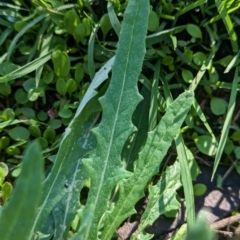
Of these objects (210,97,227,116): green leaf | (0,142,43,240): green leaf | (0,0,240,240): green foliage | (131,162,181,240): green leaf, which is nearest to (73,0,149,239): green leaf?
(0,0,240,240): green foliage

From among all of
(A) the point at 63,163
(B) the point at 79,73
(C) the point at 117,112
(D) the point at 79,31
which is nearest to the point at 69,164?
(A) the point at 63,163

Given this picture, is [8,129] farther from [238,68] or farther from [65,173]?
[238,68]

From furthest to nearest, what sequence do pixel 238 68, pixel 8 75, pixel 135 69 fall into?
pixel 238 68, pixel 8 75, pixel 135 69

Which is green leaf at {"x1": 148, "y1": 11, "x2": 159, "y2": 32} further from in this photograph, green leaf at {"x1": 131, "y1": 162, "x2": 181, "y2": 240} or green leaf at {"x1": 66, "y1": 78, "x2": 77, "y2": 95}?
green leaf at {"x1": 131, "y1": 162, "x2": 181, "y2": 240}

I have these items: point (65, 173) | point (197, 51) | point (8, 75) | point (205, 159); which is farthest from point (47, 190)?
point (197, 51)

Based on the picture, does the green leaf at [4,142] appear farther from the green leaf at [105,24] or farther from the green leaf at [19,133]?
the green leaf at [105,24]

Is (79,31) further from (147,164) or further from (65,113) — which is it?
(147,164)

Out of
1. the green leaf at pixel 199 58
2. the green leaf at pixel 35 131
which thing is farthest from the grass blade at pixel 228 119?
the green leaf at pixel 35 131
